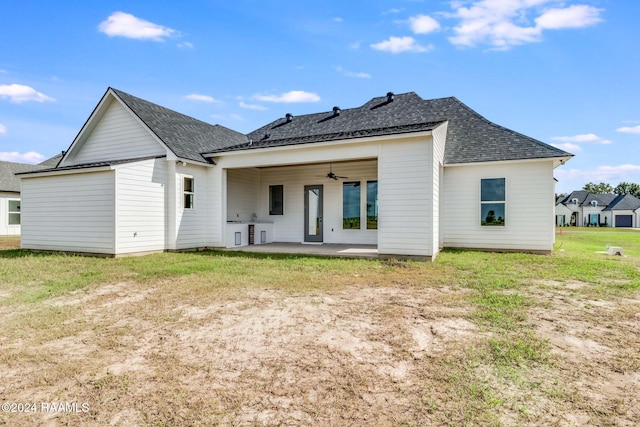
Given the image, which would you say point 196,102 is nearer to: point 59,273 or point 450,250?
point 59,273

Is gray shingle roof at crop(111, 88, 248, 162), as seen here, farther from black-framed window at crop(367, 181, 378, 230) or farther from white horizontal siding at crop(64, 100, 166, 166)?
black-framed window at crop(367, 181, 378, 230)

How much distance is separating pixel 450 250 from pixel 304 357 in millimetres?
9551

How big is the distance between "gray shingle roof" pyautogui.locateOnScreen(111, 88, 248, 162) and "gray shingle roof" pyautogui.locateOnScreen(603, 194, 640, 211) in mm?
59514

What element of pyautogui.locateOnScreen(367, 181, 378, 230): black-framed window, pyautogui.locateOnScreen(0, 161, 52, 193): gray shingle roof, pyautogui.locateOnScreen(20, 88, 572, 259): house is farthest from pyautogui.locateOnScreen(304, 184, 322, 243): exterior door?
pyautogui.locateOnScreen(0, 161, 52, 193): gray shingle roof

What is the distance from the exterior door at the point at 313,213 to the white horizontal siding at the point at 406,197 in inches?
184

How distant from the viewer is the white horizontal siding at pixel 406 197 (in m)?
8.97

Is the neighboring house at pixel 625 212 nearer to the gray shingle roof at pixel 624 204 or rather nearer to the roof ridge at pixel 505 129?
the gray shingle roof at pixel 624 204

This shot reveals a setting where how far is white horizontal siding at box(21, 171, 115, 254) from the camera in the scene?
32.3 feet

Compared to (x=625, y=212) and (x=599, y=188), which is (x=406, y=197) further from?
(x=599, y=188)

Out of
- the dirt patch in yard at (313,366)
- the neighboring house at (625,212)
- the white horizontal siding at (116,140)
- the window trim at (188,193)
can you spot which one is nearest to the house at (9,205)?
the white horizontal siding at (116,140)

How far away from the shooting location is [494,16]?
8086 mm

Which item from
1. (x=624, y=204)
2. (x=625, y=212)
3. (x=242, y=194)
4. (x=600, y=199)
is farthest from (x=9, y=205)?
(x=600, y=199)

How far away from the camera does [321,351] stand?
331 centimetres

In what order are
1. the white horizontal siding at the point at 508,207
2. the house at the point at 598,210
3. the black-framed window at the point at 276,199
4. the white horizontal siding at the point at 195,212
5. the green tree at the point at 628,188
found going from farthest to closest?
the green tree at the point at 628,188, the house at the point at 598,210, the black-framed window at the point at 276,199, the white horizontal siding at the point at 195,212, the white horizontal siding at the point at 508,207
